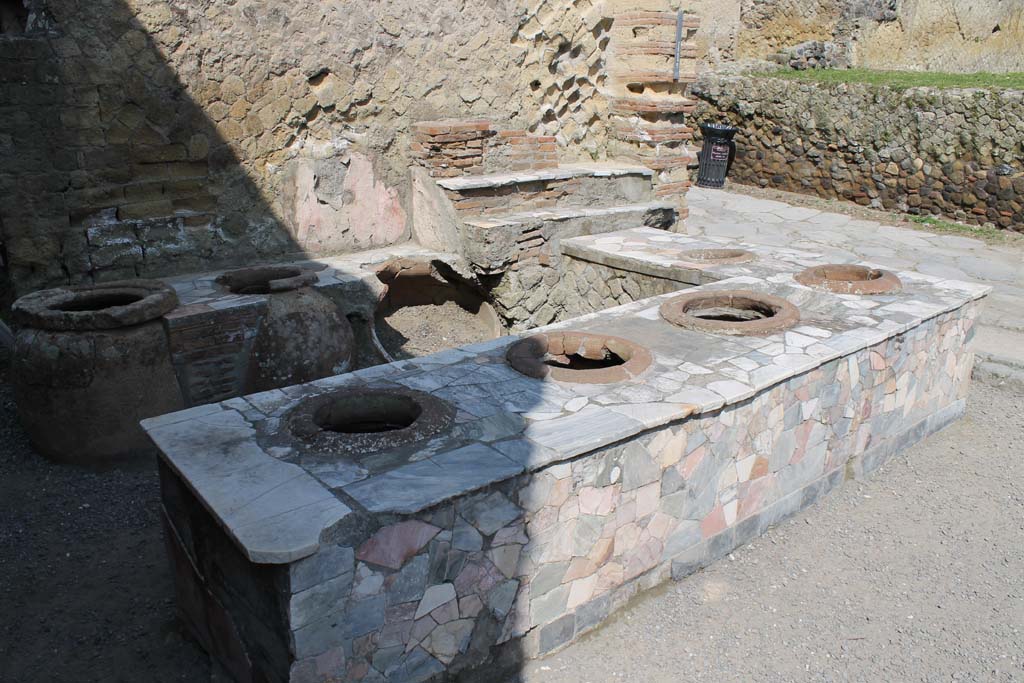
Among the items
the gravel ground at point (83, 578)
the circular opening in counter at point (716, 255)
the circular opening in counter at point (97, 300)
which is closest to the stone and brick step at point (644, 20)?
the circular opening in counter at point (716, 255)

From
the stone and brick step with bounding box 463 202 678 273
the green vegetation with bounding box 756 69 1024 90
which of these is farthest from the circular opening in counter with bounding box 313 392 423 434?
the green vegetation with bounding box 756 69 1024 90

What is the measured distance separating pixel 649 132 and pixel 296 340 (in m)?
3.95

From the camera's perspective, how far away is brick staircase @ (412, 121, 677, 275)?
603cm

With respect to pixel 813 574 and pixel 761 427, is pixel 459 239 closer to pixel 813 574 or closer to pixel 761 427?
pixel 761 427

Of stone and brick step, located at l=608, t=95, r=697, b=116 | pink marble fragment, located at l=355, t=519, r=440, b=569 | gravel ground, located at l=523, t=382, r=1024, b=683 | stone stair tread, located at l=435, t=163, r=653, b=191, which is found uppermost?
stone and brick step, located at l=608, t=95, r=697, b=116

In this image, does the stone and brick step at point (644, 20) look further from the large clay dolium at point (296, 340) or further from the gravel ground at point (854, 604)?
the gravel ground at point (854, 604)

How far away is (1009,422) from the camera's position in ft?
16.6

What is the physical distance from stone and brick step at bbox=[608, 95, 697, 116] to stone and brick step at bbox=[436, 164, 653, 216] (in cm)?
51

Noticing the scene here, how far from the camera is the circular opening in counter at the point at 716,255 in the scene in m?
5.71

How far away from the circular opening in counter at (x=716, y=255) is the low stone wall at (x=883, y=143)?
15.1 ft

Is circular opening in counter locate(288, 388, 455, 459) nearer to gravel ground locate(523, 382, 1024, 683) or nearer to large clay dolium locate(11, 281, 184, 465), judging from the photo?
gravel ground locate(523, 382, 1024, 683)

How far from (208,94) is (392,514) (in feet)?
12.6

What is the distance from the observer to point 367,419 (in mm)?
3332

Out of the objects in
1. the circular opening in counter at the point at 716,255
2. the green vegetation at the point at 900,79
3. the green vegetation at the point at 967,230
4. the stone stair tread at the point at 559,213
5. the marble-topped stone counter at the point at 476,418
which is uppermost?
the green vegetation at the point at 900,79
